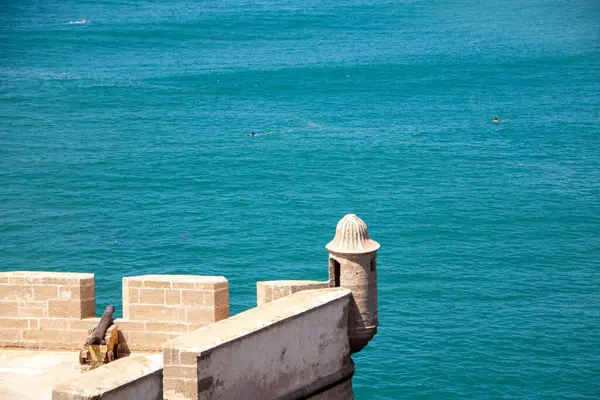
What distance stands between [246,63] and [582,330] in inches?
3625

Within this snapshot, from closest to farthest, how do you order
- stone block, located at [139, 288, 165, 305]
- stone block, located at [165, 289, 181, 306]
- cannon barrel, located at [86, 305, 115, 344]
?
cannon barrel, located at [86, 305, 115, 344], stone block, located at [165, 289, 181, 306], stone block, located at [139, 288, 165, 305]

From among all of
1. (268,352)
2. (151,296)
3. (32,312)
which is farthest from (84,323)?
(268,352)

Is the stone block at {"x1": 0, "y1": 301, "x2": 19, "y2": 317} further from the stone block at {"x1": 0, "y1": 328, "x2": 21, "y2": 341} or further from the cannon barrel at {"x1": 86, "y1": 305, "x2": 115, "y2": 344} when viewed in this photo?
the cannon barrel at {"x1": 86, "y1": 305, "x2": 115, "y2": 344}

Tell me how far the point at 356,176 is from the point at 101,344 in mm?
70420

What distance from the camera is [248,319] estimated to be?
1889cm

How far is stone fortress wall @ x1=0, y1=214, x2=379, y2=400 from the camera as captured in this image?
18.8 m

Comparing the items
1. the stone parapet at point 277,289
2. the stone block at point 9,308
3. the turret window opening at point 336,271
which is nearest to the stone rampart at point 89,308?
the stone block at point 9,308

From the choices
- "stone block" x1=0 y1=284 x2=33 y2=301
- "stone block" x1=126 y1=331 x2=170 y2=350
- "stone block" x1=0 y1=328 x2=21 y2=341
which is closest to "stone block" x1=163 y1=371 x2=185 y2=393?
"stone block" x1=126 y1=331 x2=170 y2=350

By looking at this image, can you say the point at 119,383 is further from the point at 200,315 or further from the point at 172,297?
the point at 172,297

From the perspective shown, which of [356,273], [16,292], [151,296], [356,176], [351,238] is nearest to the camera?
[151,296]

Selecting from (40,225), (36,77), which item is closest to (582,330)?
(40,225)

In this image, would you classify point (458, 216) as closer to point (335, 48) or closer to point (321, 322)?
point (321, 322)

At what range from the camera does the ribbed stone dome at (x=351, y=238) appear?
2116 cm

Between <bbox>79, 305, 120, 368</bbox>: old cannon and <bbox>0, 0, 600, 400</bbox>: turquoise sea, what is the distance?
1206 inches
